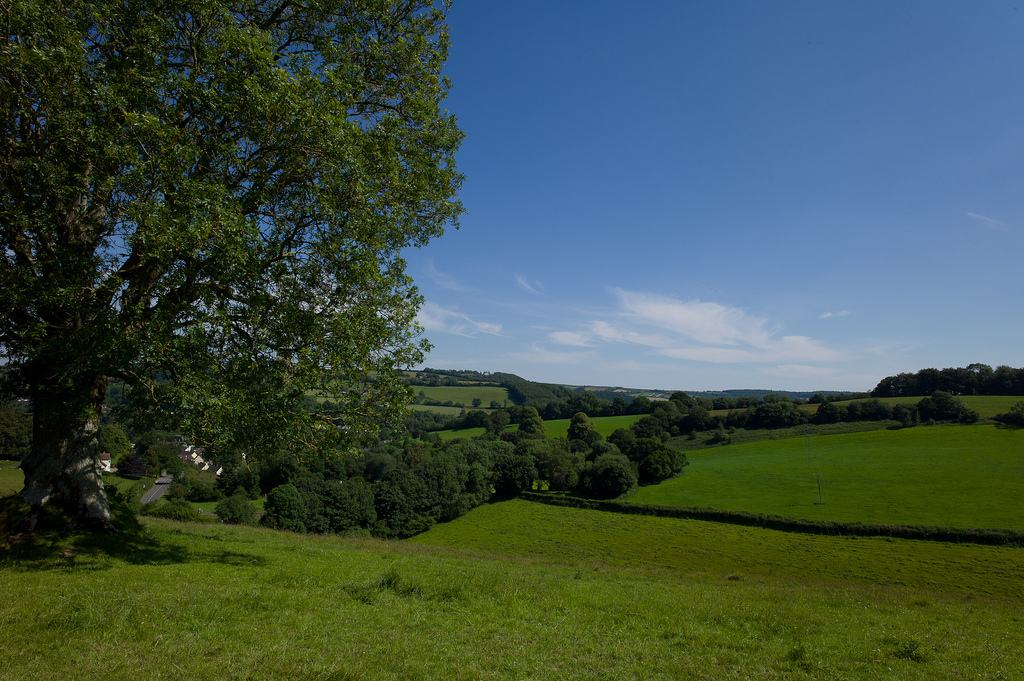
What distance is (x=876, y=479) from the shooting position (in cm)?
5928

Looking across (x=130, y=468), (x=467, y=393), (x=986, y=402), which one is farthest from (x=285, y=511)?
(x=467, y=393)

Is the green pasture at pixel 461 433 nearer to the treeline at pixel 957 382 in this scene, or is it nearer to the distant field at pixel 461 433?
Result: the distant field at pixel 461 433

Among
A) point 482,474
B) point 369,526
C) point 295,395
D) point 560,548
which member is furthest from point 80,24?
point 482,474

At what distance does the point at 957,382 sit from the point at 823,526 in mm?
86712

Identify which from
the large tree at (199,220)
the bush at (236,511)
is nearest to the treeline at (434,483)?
the bush at (236,511)

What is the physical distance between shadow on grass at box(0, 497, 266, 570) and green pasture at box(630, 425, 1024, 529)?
5728 centimetres

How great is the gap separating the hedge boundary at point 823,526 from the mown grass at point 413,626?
40.5 metres

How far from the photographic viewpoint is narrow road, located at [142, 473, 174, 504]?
72.8 meters

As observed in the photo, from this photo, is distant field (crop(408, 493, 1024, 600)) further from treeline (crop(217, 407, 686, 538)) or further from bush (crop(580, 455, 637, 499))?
bush (crop(580, 455, 637, 499))

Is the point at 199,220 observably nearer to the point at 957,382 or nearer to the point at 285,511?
the point at 285,511

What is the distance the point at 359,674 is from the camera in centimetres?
565

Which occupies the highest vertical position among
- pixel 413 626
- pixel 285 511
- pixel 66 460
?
pixel 66 460

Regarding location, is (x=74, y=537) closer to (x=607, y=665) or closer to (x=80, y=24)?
(x=80, y=24)

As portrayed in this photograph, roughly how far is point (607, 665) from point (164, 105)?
13.6 metres
